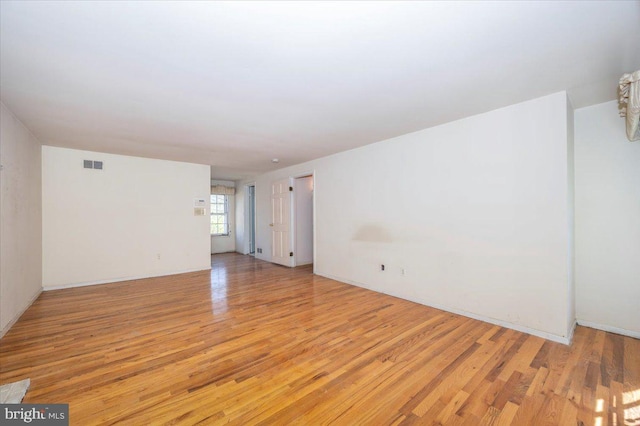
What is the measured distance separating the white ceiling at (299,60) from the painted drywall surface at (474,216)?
0.36m

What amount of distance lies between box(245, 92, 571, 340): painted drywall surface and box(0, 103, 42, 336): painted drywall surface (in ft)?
14.0

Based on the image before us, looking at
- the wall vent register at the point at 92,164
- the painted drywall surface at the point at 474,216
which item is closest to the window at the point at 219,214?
the wall vent register at the point at 92,164

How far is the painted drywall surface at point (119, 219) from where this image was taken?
14.3 feet

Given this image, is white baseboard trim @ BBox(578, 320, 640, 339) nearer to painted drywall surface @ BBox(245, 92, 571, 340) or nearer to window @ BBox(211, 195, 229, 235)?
painted drywall surface @ BBox(245, 92, 571, 340)

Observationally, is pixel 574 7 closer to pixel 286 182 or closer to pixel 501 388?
pixel 501 388

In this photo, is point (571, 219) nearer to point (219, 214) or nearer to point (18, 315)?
point (18, 315)

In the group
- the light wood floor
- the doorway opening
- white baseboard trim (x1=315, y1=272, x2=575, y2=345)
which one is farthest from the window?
white baseboard trim (x1=315, y1=272, x2=575, y2=345)

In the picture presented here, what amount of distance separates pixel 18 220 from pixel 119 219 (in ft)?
5.63

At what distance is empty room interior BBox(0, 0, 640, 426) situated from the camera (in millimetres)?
1596

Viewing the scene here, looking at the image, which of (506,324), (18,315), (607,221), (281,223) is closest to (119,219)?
(18,315)

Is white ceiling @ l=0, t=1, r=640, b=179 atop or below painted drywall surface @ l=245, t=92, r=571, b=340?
atop

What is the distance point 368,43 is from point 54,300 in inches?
206

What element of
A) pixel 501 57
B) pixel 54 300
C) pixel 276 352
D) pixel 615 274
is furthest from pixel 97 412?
pixel 615 274

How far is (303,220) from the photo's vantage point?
6.21 meters
